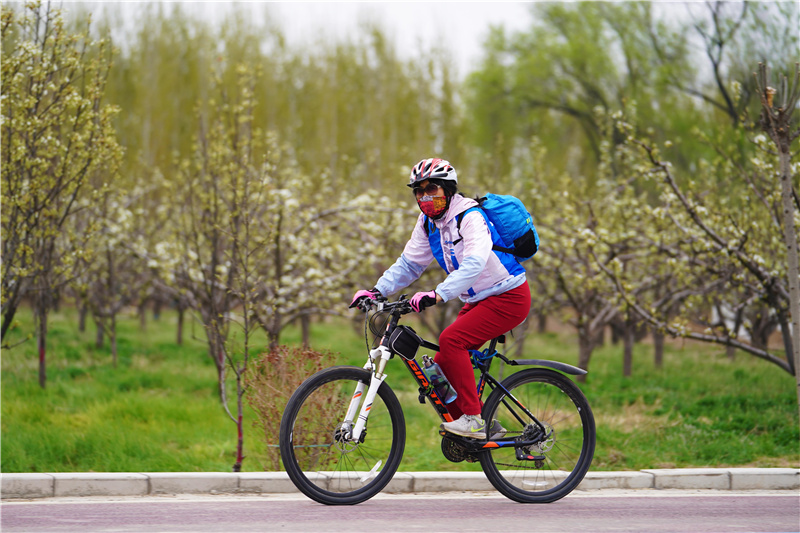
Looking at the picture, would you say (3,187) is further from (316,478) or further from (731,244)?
(731,244)

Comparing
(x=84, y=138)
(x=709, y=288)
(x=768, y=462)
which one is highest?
(x=84, y=138)

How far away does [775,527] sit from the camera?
5.00 metres

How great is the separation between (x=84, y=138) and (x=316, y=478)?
5343 mm

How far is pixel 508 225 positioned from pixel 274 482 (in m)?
2.47

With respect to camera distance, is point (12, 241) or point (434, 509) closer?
point (434, 509)

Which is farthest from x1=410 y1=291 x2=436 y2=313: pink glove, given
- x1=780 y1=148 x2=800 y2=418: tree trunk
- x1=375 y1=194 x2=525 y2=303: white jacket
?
x1=780 y1=148 x2=800 y2=418: tree trunk

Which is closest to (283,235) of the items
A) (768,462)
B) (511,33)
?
(768,462)

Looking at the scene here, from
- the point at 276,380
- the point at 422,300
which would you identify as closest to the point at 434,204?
the point at 422,300

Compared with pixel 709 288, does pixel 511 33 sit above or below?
above

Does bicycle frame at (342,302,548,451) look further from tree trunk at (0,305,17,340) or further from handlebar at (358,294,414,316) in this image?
tree trunk at (0,305,17,340)

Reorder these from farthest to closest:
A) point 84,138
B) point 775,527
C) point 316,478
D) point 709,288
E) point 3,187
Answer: point 709,288 → point 84,138 → point 3,187 → point 316,478 → point 775,527

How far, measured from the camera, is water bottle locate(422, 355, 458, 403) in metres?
5.47

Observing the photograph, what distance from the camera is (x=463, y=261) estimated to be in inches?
207

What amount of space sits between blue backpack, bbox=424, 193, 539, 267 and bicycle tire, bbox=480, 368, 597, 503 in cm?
91
